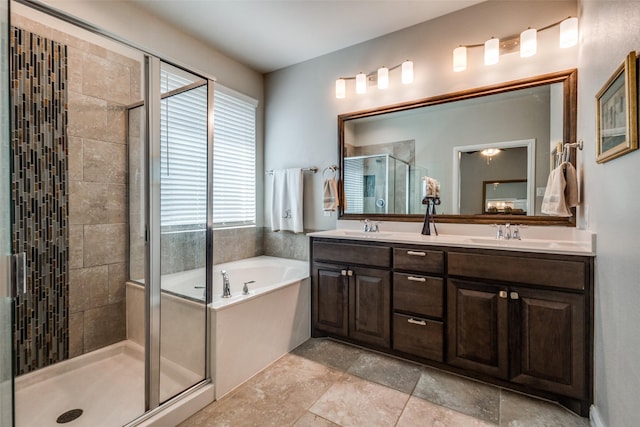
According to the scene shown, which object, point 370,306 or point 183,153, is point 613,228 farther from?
point 183,153

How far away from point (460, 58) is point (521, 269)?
1587 mm

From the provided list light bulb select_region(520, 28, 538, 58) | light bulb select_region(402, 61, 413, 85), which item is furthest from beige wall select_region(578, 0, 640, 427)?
light bulb select_region(402, 61, 413, 85)

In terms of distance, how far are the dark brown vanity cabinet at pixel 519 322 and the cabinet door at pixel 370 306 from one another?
438 millimetres

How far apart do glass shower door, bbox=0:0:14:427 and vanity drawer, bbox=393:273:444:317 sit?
1967mm

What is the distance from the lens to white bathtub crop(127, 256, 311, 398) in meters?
1.73

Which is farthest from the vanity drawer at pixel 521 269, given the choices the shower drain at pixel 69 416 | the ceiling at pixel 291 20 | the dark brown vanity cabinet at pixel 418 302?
the shower drain at pixel 69 416

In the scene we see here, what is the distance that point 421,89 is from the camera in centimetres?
247

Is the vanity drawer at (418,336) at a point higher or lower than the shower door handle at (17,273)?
lower

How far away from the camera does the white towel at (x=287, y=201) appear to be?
10.1ft

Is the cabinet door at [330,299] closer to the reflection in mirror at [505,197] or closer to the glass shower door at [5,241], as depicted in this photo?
the reflection in mirror at [505,197]

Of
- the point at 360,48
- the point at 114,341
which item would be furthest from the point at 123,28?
the point at 114,341

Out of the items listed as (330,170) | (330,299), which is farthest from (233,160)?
(330,299)

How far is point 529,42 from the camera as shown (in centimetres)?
196

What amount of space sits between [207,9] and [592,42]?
259 cm
